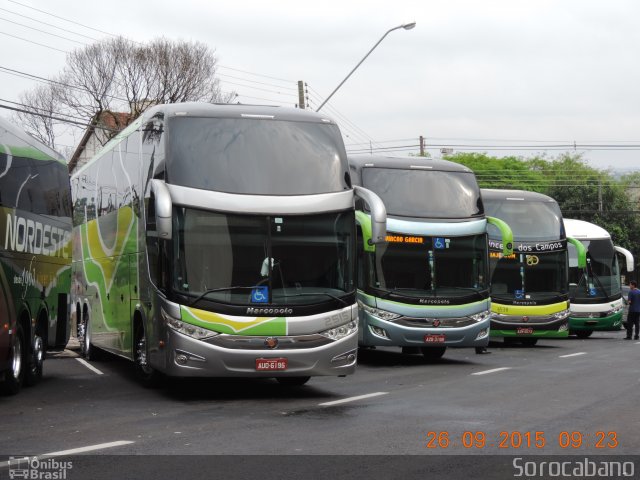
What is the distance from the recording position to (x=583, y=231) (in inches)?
1528

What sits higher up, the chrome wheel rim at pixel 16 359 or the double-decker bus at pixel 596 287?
the chrome wheel rim at pixel 16 359

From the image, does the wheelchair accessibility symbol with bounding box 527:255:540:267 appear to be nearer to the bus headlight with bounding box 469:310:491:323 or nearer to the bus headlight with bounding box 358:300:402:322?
the bus headlight with bounding box 469:310:491:323

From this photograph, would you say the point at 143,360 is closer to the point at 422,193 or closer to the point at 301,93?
the point at 422,193

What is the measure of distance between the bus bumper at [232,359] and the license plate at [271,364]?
1cm

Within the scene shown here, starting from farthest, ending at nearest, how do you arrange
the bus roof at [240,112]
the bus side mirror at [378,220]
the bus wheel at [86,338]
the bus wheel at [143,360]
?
the bus wheel at [86,338] → the bus wheel at [143,360] → the bus side mirror at [378,220] → the bus roof at [240,112]

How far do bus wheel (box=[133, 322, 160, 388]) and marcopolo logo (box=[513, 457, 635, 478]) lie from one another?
793 centimetres

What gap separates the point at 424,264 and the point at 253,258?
7817 millimetres

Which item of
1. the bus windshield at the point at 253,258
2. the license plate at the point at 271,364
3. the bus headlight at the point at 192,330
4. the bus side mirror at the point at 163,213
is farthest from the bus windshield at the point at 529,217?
the bus side mirror at the point at 163,213

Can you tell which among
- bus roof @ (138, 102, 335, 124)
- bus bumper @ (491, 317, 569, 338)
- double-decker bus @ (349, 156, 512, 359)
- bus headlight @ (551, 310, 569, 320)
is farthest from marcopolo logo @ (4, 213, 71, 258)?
bus headlight @ (551, 310, 569, 320)

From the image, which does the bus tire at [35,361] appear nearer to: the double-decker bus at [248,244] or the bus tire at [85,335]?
the double-decker bus at [248,244]

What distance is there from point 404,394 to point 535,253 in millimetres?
14430

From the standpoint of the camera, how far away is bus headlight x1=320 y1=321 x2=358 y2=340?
593 inches

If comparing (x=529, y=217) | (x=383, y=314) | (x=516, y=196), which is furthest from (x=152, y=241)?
(x=516, y=196)

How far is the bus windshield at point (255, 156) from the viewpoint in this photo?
14977 mm
